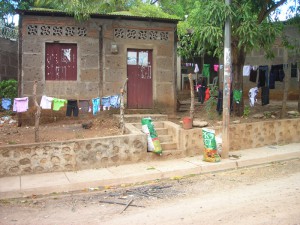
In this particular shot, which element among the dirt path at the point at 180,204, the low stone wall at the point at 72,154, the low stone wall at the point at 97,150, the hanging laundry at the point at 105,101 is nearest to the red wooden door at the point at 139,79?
the hanging laundry at the point at 105,101

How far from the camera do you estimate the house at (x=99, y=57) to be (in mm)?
12273

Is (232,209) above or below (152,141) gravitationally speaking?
below

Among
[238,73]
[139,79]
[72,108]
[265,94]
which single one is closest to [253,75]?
[265,94]

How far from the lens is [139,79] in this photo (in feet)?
44.1

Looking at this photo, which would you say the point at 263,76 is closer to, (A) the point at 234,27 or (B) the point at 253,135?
(B) the point at 253,135

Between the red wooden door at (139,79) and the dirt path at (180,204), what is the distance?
5.89m

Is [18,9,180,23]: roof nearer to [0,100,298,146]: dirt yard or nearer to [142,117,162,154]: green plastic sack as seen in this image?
[0,100,298,146]: dirt yard

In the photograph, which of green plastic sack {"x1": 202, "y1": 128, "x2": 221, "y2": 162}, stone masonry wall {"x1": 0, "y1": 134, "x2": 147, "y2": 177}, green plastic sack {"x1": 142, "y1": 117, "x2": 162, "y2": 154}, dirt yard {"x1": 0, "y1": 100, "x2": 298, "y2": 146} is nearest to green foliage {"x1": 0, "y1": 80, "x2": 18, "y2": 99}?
dirt yard {"x1": 0, "y1": 100, "x2": 298, "y2": 146}

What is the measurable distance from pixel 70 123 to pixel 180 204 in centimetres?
733

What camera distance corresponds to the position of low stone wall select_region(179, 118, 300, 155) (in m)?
9.75

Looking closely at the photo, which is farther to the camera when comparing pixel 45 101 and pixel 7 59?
pixel 7 59

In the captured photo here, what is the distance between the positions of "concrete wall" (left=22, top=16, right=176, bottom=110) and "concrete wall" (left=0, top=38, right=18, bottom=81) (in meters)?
A: 5.87

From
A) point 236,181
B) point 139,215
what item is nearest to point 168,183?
point 236,181

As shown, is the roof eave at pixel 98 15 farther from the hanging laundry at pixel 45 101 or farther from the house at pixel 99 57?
the hanging laundry at pixel 45 101
